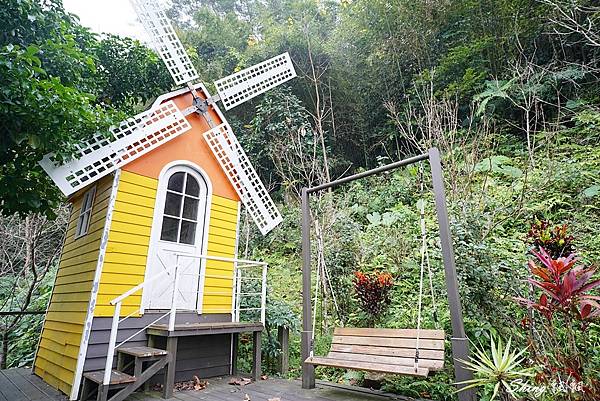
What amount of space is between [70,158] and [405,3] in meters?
9.30

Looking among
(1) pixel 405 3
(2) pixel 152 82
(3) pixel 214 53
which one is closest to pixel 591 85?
(1) pixel 405 3

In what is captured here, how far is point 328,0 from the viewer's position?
1236 centimetres

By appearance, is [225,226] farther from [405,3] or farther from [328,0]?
[328,0]

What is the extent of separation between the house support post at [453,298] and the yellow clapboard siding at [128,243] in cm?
355

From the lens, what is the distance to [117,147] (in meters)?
4.19

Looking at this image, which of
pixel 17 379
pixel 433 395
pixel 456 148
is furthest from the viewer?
pixel 456 148

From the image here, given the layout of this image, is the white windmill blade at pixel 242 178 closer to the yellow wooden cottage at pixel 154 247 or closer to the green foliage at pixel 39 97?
the yellow wooden cottage at pixel 154 247

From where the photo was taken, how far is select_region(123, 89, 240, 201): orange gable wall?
4566 millimetres

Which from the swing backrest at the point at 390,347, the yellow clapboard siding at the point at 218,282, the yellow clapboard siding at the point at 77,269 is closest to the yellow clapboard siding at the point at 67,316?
the yellow clapboard siding at the point at 77,269

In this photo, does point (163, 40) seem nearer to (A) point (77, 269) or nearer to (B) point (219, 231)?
(B) point (219, 231)

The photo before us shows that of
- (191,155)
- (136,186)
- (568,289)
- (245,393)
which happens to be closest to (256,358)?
(245,393)

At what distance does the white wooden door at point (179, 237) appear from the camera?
14.4ft

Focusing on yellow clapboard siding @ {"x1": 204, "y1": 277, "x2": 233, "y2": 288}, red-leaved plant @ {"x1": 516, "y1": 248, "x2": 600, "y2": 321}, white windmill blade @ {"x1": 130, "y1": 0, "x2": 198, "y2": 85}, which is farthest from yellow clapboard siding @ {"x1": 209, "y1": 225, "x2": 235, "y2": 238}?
red-leaved plant @ {"x1": 516, "y1": 248, "x2": 600, "y2": 321}

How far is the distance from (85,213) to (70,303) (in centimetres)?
127
